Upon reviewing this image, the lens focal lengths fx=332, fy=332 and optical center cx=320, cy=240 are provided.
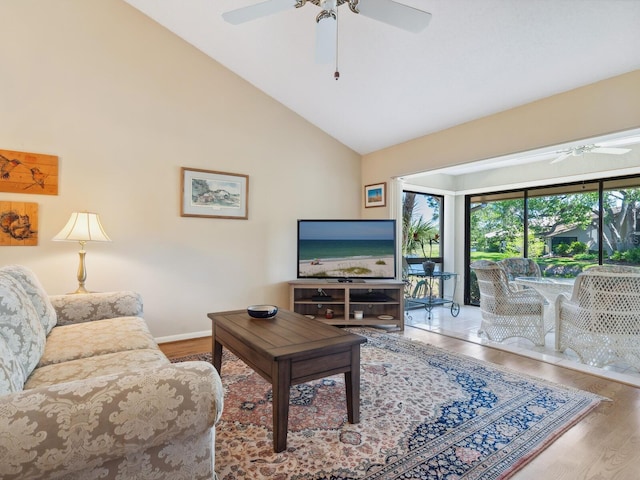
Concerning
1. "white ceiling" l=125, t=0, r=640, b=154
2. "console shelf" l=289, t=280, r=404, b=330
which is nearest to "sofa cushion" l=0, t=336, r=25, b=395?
"console shelf" l=289, t=280, r=404, b=330

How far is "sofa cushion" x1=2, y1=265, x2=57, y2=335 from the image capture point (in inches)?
74.8

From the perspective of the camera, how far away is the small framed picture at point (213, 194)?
11.6 feet

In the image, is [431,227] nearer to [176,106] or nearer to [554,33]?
[554,33]

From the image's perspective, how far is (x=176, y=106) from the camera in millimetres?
3465

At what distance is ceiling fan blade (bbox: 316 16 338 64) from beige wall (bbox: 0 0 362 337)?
70.7 inches

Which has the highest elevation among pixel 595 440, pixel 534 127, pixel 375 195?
pixel 534 127

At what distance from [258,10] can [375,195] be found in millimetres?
3052

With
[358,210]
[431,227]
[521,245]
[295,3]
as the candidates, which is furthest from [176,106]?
[521,245]

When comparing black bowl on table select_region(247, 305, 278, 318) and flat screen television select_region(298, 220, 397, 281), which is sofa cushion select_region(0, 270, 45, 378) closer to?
black bowl on table select_region(247, 305, 278, 318)

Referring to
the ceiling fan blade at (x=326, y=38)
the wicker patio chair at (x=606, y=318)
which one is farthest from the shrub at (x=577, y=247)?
the ceiling fan blade at (x=326, y=38)

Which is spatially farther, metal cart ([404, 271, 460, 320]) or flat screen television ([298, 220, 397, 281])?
metal cart ([404, 271, 460, 320])

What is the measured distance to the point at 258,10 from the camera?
197 centimetres

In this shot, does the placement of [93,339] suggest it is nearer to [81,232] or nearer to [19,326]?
[19,326]

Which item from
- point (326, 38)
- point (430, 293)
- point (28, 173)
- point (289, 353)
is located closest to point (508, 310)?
point (430, 293)
